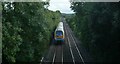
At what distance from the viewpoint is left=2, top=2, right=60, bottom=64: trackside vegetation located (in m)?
18.7

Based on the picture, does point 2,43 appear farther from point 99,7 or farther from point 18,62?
point 99,7

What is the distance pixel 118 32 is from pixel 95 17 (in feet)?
14.5

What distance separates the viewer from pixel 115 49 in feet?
69.8

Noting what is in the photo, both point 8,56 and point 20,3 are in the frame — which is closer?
point 8,56

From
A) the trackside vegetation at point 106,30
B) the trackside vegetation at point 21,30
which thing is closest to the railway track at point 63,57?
the trackside vegetation at point 21,30

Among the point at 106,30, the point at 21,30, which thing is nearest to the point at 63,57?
the point at 106,30

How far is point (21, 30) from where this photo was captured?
69.3ft

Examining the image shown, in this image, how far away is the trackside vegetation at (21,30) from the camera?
18.7 metres

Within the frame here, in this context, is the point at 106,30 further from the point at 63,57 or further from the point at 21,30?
the point at 63,57

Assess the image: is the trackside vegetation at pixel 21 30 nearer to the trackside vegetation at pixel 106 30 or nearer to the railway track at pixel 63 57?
the railway track at pixel 63 57

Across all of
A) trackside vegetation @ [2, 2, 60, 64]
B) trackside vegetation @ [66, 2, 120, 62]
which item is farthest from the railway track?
trackside vegetation @ [66, 2, 120, 62]

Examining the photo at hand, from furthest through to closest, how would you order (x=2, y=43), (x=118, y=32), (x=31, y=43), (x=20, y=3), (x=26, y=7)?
1. (x=31, y=43)
2. (x=26, y=7)
3. (x=20, y=3)
4. (x=118, y=32)
5. (x=2, y=43)

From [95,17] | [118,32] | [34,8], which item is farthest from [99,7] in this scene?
[34,8]

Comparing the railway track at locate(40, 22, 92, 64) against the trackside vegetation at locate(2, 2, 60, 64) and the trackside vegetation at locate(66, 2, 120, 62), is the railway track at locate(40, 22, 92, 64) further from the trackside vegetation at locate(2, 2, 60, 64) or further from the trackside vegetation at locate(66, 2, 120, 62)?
the trackside vegetation at locate(66, 2, 120, 62)
